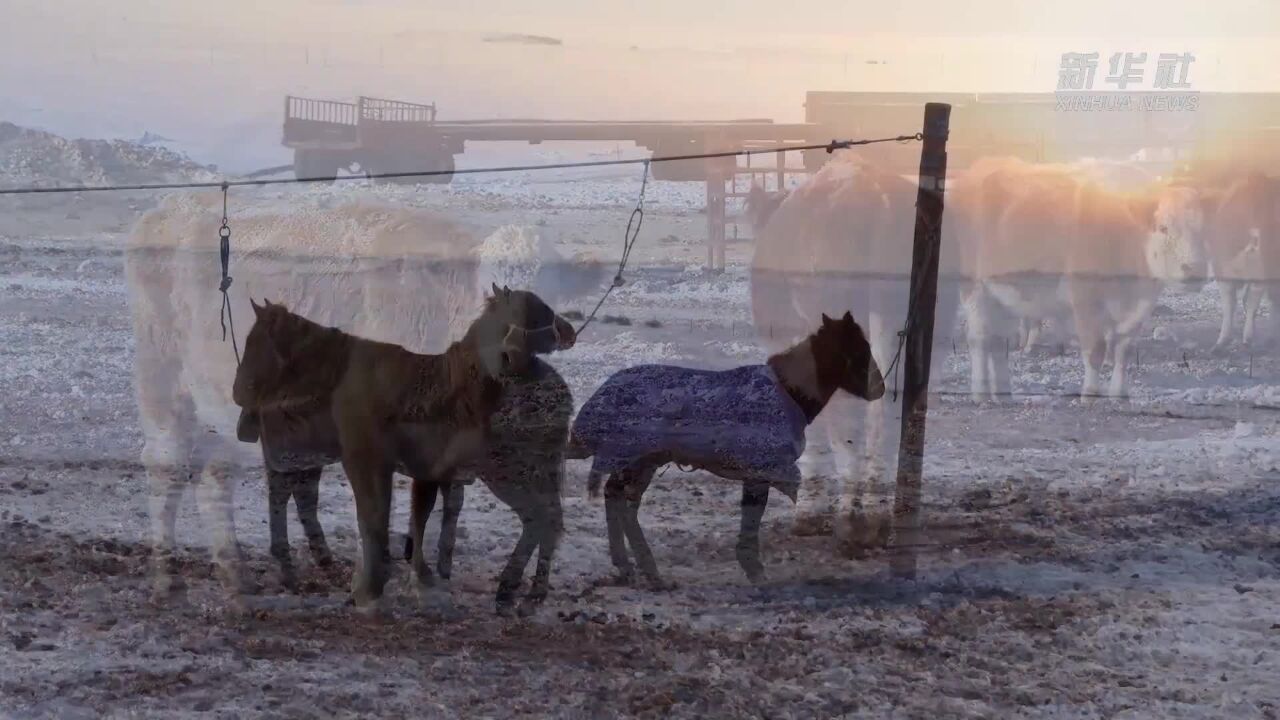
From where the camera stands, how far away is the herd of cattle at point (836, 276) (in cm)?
544

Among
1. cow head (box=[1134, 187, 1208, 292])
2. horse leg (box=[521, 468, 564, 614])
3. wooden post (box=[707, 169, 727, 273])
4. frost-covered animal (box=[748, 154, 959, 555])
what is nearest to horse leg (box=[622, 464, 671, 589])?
horse leg (box=[521, 468, 564, 614])

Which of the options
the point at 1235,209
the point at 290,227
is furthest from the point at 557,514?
the point at 1235,209

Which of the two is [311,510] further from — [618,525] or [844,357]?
[844,357]

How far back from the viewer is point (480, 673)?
391 centimetres

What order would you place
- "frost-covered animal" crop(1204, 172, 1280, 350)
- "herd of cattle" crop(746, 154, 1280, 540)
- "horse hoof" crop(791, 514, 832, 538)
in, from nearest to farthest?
1. "horse hoof" crop(791, 514, 832, 538)
2. "herd of cattle" crop(746, 154, 1280, 540)
3. "frost-covered animal" crop(1204, 172, 1280, 350)

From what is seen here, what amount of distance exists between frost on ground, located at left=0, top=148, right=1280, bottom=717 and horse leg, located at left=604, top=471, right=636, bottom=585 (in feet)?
0.53

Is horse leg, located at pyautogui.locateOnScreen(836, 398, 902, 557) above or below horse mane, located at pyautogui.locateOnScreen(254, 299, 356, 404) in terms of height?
below

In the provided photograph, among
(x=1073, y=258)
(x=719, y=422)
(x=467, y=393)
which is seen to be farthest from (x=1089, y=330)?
(x=467, y=393)

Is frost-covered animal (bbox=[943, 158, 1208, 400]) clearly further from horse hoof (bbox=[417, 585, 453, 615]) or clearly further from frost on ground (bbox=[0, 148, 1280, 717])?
horse hoof (bbox=[417, 585, 453, 615])

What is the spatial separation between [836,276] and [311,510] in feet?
10.9

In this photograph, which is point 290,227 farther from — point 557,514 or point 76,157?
point 557,514

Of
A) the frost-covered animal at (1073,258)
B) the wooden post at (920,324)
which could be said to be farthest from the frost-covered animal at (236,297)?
the frost-covered animal at (1073,258)

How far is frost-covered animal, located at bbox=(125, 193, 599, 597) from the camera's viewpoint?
202 inches

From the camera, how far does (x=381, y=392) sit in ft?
14.6
